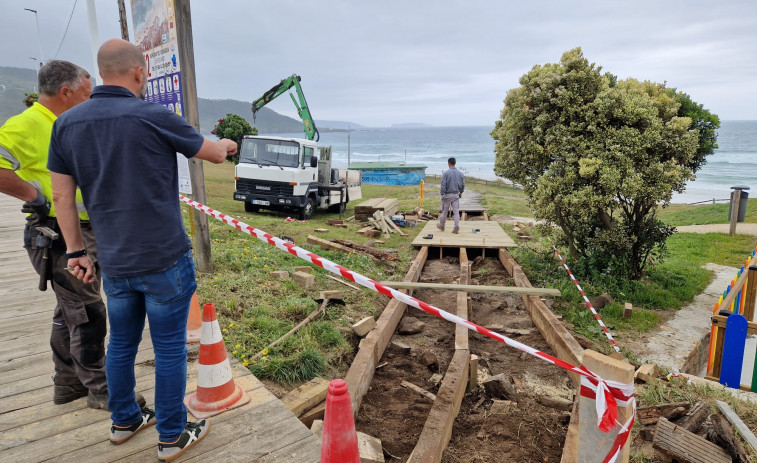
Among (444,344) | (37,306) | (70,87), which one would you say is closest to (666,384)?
(444,344)

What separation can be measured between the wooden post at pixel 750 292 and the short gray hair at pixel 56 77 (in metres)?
7.05

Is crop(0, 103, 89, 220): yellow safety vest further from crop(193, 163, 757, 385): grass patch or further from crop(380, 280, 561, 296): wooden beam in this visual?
crop(380, 280, 561, 296): wooden beam

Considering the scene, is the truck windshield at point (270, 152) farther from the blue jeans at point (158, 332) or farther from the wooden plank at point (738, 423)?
the wooden plank at point (738, 423)

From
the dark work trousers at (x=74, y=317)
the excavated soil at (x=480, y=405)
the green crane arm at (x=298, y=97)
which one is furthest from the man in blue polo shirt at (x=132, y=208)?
the green crane arm at (x=298, y=97)

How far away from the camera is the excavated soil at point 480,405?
3.51m

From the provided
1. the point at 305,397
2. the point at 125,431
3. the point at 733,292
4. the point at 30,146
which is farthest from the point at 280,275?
the point at 733,292

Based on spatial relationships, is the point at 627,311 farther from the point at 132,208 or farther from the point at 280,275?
the point at 132,208

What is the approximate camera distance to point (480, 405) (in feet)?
13.6

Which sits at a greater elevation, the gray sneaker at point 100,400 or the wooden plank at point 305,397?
the gray sneaker at point 100,400

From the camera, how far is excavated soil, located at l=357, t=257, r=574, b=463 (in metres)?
3.51

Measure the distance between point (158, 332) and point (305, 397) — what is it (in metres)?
1.55

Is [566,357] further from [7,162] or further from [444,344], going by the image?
[7,162]

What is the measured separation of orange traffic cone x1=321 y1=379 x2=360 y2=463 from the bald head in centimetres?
179

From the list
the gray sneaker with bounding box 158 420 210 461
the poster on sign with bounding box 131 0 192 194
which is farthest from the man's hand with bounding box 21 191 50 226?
the poster on sign with bounding box 131 0 192 194
